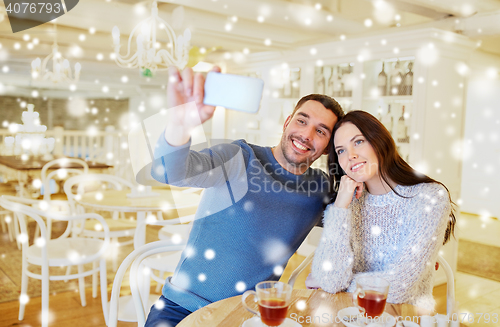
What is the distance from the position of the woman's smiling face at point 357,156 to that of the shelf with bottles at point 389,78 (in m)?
1.87

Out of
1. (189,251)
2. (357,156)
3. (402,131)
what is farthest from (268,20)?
(189,251)

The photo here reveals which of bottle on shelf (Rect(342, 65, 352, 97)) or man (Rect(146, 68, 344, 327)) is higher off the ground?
bottle on shelf (Rect(342, 65, 352, 97))

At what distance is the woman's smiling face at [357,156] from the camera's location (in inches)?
55.1

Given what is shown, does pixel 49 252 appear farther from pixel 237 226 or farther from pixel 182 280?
pixel 237 226

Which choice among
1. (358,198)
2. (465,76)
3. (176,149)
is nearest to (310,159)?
(358,198)

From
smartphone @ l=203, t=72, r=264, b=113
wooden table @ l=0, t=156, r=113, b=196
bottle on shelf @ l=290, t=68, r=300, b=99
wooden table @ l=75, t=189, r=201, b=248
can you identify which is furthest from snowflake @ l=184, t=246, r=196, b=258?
wooden table @ l=0, t=156, r=113, b=196

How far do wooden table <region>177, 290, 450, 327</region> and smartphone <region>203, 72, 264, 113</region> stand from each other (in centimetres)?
48

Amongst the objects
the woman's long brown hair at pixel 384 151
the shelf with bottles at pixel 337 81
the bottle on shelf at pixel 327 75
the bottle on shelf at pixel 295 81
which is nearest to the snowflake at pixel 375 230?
the woman's long brown hair at pixel 384 151

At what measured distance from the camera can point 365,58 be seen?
327cm

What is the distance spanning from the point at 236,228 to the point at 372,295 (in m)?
0.53

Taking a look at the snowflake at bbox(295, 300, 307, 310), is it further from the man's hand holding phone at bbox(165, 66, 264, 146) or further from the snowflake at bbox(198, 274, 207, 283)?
the man's hand holding phone at bbox(165, 66, 264, 146)

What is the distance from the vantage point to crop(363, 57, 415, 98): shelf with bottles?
3.10 m

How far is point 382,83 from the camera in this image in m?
3.29

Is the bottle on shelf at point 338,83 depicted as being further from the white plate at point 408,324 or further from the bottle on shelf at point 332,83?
the white plate at point 408,324
